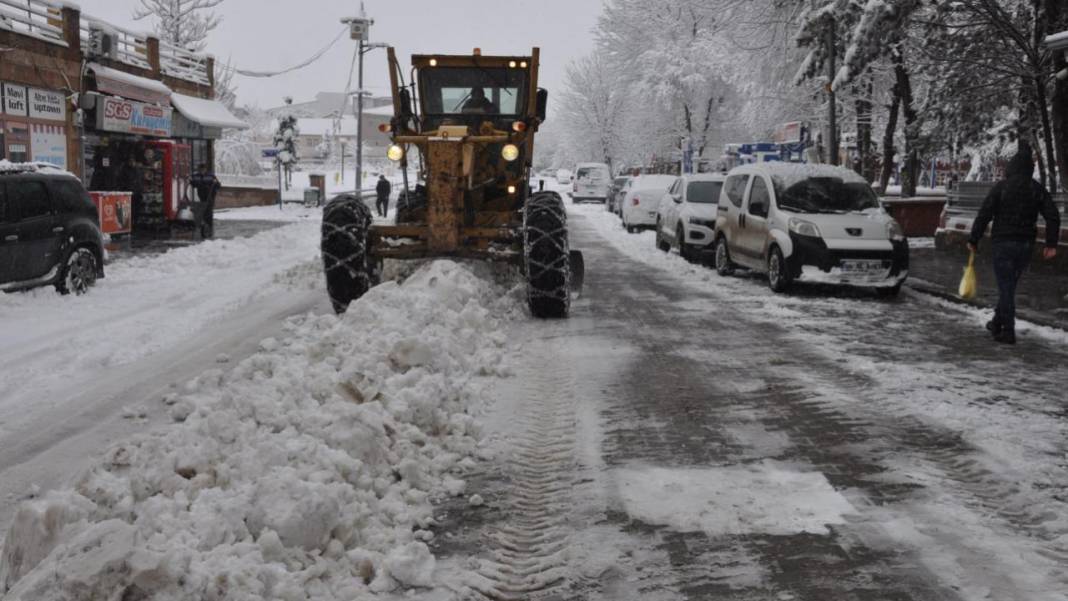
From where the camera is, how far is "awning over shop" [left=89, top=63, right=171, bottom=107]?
23125 millimetres

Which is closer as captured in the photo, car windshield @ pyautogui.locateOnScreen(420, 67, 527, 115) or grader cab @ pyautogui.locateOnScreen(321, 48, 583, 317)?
grader cab @ pyautogui.locateOnScreen(321, 48, 583, 317)

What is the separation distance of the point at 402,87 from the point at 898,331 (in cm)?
623

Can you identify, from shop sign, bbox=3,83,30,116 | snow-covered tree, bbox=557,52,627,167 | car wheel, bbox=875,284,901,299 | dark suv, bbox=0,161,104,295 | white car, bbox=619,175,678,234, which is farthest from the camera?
snow-covered tree, bbox=557,52,627,167

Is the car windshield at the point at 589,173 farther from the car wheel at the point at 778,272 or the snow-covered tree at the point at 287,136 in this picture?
the car wheel at the point at 778,272

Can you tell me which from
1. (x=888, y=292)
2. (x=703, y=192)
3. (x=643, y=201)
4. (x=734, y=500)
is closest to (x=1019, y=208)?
(x=888, y=292)

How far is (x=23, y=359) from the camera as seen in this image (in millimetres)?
8227

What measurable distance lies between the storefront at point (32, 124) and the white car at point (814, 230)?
15.1 metres

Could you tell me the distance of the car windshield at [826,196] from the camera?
13062 millimetres

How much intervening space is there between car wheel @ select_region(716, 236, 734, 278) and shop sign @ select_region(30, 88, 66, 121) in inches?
604

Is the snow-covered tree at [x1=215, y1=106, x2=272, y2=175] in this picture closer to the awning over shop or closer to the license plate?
the awning over shop

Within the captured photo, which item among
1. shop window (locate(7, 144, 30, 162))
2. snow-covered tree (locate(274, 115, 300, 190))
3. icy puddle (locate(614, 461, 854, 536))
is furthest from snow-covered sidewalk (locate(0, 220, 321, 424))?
snow-covered tree (locate(274, 115, 300, 190))

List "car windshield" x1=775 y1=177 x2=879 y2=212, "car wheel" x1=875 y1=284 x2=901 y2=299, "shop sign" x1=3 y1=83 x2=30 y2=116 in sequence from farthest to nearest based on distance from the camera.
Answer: "shop sign" x1=3 y1=83 x2=30 y2=116, "car windshield" x1=775 y1=177 x2=879 y2=212, "car wheel" x1=875 y1=284 x2=901 y2=299

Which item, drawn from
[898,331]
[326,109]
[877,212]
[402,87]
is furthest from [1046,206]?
[326,109]

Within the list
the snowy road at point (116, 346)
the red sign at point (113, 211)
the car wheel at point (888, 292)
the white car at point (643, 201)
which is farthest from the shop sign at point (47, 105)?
the car wheel at point (888, 292)
